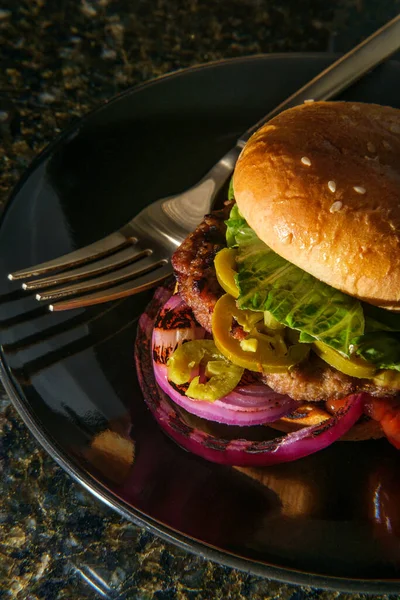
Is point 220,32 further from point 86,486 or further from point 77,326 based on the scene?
point 86,486

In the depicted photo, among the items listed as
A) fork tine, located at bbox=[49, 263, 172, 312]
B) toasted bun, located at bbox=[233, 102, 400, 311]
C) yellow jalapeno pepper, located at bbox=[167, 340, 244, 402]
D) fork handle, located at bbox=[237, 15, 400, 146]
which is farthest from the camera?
fork handle, located at bbox=[237, 15, 400, 146]

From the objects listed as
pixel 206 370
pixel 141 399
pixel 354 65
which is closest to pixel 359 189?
pixel 206 370

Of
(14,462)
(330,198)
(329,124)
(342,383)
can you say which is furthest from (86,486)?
(329,124)

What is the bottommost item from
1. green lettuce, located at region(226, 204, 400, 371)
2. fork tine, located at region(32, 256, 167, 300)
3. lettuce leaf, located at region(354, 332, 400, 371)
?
fork tine, located at region(32, 256, 167, 300)

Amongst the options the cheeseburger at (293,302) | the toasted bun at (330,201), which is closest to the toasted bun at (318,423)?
the cheeseburger at (293,302)

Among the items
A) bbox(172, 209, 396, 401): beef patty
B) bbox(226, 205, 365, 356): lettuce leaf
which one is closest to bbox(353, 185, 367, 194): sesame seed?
bbox(226, 205, 365, 356): lettuce leaf

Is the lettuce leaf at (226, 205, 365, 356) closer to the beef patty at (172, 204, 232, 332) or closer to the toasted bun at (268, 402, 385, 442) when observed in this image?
the beef patty at (172, 204, 232, 332)
